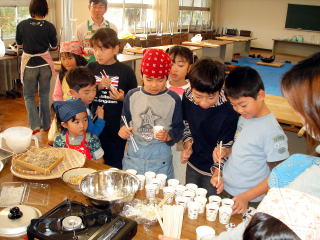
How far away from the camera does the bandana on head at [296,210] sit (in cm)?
74

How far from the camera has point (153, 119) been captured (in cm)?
197

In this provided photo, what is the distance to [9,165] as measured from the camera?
5.66ft

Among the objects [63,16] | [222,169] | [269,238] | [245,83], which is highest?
[63,16]

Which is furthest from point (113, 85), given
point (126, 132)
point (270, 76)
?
point (270, 76)

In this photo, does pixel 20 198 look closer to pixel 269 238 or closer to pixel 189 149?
pixel 189 149

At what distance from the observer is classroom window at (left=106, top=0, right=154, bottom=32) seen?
28.6 feet

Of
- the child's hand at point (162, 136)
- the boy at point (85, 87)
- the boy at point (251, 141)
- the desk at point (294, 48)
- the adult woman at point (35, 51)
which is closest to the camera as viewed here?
the boy at point (251, 141)

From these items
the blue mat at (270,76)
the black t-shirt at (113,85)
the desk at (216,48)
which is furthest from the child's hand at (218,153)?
the desk at (216,48)

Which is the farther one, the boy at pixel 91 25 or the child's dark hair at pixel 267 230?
the boy at pixel 91 25

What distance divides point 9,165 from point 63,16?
5.32m

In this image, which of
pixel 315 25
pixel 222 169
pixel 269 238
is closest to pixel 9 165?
pixel 222 169

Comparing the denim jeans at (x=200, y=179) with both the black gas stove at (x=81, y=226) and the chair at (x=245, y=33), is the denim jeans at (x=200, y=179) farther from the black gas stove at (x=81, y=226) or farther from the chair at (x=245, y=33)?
the chair at (x=245, y=33)

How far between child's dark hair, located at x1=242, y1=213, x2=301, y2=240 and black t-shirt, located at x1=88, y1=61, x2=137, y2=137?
177cm

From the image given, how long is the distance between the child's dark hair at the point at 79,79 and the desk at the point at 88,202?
643 mm
